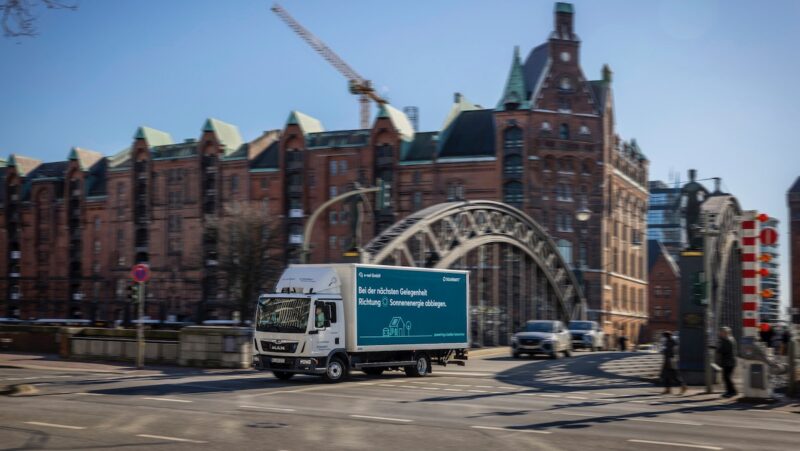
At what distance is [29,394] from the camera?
19.6 m

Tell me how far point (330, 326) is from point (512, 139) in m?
63.5

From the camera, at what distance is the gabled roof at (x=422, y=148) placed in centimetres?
8869

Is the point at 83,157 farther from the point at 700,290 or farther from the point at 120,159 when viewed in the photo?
the point at 700,290

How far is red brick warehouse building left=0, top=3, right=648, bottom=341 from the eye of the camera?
86.2m

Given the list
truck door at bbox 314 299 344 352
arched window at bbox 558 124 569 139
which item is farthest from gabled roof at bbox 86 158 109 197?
truck door at bbox 314 299 344 352

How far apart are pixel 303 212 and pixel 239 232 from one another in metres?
19.2

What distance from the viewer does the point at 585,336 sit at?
51.7 metres

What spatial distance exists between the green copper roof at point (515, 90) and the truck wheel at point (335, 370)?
63.9 metres

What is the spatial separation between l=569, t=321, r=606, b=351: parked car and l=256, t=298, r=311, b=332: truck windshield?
2964cm

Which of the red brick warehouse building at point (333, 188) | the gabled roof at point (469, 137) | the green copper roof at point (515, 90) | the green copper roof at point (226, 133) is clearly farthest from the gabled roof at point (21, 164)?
the green copper roof at point (515, 90)

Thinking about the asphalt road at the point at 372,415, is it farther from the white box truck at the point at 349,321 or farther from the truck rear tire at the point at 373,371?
the truck rear tire at the point at 373,371

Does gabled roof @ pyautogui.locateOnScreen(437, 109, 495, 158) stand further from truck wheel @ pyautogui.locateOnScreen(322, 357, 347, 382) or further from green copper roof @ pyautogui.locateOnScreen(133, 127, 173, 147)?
truck wheel @ pyautogui.locateOnScreen(322, 357, 347, 382)

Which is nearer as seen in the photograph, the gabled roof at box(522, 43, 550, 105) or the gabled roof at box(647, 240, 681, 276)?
the gabled roof at box(522, 43, 550, 105)

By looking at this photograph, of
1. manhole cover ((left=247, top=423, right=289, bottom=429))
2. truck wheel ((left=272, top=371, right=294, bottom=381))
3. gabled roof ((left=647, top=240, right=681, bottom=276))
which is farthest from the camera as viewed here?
gabled roof ((left=647, top=240, right=681, bottom=276))
